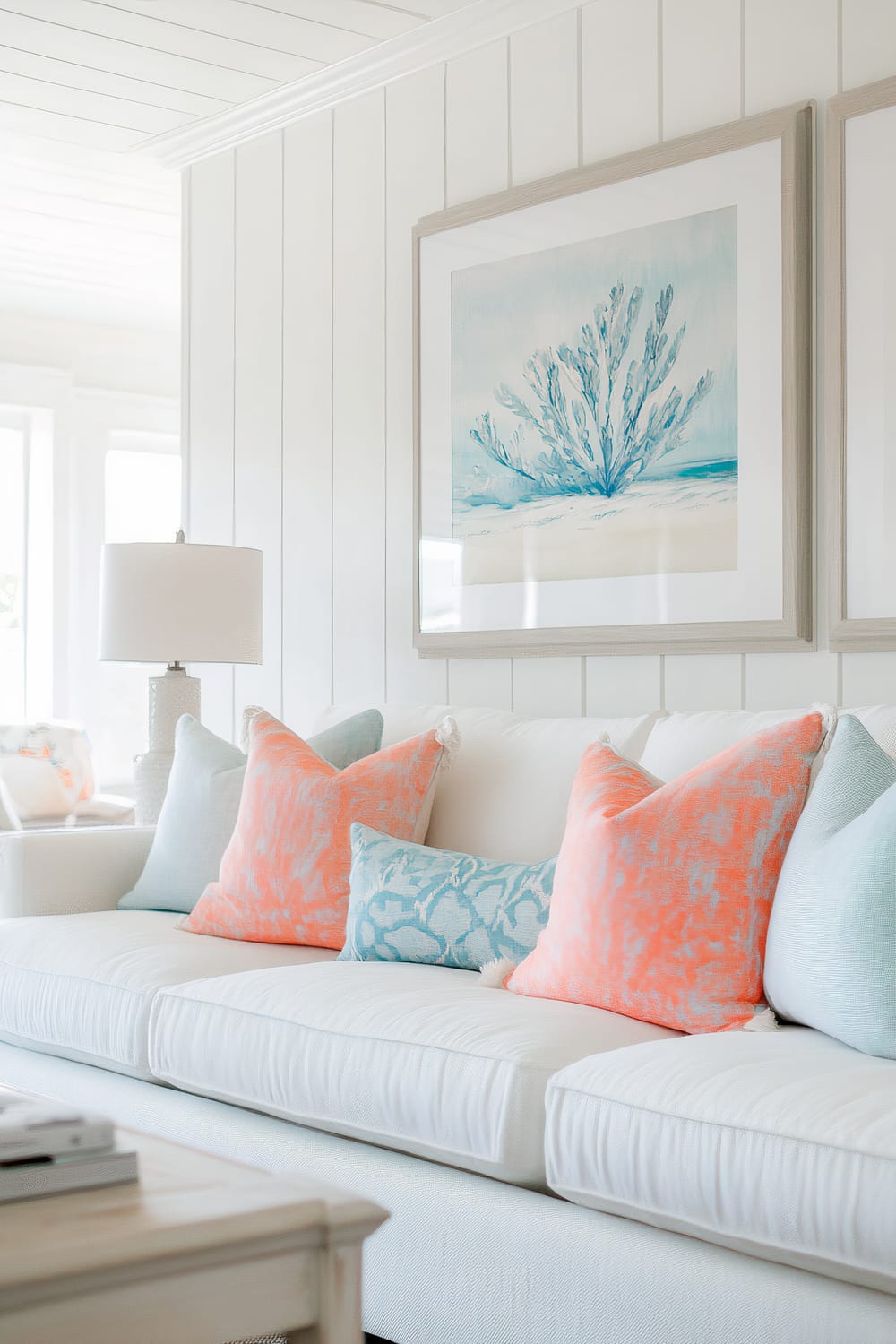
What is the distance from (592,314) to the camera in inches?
123

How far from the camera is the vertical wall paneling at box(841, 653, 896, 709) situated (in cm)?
265

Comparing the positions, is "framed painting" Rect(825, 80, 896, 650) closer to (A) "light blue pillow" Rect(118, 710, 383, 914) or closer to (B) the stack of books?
(A) "light blue pillow" Rect(118, 710, 383, 914)

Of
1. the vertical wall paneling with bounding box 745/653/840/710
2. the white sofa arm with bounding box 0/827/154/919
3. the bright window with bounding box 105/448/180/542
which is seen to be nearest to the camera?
the vertical wall paneling with bounding box 745/653/840/710

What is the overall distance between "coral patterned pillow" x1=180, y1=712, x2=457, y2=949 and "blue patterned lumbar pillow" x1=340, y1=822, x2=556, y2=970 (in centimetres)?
13

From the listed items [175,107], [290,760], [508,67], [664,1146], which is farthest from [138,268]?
[664,1146]

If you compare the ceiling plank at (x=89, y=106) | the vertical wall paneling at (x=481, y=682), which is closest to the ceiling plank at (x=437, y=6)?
the ceiling plank at (x=89, y=106)

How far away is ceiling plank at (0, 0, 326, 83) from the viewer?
333cm

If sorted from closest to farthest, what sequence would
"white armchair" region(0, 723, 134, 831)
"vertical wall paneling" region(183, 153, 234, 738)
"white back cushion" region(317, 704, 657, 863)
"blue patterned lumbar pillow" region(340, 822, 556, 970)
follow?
"blue patterned lumbar pillow" region(340, 822, 556, 970) → "white back cushion" region(317, 704, 657, 863) → "vertical wall paneling" region(183, 153, 234, 738) → "white armchair" region(0, 723, 134, 831)

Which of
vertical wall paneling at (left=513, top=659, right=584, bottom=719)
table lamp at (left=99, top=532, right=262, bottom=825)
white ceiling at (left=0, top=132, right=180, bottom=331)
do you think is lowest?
vertical wall paneling at (left=513, top=659, right=584, bottom=719)

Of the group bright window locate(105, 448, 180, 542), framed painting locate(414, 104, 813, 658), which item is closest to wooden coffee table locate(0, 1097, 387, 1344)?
framed painting locate(414, 104, 813, 658)

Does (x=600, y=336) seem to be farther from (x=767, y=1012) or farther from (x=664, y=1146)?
(x=664, y=1146)

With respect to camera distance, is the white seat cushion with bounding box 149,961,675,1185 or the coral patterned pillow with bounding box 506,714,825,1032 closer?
the white seat cushion with bounding box 149,961,675,1185

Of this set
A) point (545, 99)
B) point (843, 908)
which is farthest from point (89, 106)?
Result: point (843, 908)

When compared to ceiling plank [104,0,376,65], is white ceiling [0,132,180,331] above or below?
below
